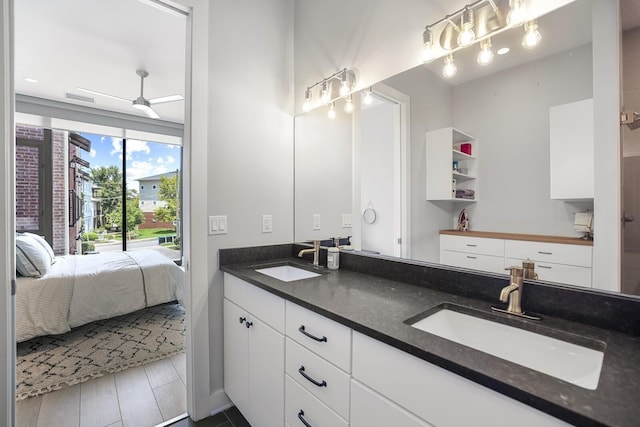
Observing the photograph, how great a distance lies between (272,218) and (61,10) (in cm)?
241

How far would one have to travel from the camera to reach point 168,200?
5926 millimetres

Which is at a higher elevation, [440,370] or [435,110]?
[435,110]

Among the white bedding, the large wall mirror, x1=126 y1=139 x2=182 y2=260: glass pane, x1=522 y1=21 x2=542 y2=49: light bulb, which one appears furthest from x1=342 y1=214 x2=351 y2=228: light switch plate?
x1=126 y1=139 x2=182 y2=260: glass pane

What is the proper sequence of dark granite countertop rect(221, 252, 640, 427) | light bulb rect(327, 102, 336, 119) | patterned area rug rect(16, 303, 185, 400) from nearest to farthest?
dark granite countertop rect(221, 252, 640, 427) < light bulb rect(327, 102, 336, 119) < patterned area rug rect(16, 303, 185, 400)

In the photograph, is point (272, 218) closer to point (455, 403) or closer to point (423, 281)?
point (423, 281)

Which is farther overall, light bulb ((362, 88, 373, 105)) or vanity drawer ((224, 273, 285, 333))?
light bulb ((362, 88, 373, 105))

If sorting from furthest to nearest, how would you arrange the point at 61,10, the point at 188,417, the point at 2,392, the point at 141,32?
the point at 141,32 → the point at 61,10 → the point at 188,417 → the point at 2,392

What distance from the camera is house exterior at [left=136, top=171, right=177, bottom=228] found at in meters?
5.62

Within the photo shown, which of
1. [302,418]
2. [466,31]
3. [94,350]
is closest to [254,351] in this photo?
[302,418]

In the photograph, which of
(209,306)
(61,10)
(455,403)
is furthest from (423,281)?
(61,10)

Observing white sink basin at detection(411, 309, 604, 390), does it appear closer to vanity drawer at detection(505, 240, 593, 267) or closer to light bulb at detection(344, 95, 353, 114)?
vanity drawer at detection(505, 240, 593, 267)

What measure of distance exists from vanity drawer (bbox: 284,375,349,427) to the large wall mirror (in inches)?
31.2

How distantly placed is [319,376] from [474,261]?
80 centimetres

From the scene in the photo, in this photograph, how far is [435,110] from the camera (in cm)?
142
